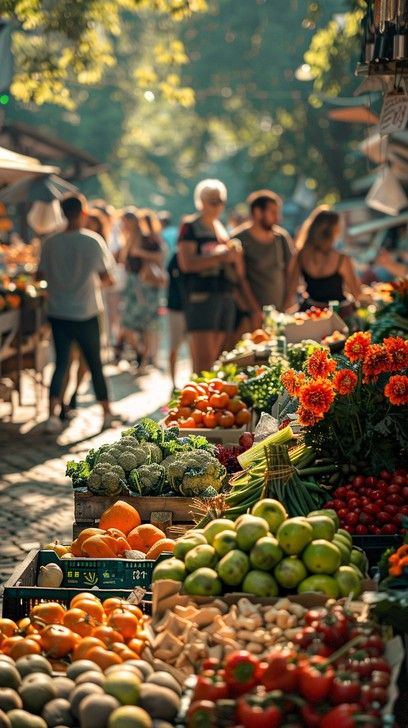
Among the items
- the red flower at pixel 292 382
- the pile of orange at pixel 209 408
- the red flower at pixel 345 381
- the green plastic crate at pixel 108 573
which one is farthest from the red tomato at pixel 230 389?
the green plastic crate at pixel 108 573

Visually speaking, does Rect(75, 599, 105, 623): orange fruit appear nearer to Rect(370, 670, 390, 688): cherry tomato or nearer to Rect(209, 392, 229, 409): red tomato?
Rect(370, 670, 390, 688): cherry tomato

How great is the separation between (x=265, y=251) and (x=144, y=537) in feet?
22.3

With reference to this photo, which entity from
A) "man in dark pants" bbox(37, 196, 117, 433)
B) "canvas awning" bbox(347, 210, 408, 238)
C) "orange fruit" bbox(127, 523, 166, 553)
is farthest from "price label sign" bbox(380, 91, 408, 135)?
"canvas awning" bbox(347, 210, 408, 238)

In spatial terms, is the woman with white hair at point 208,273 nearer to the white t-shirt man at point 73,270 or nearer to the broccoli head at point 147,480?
the white t-shirt man at point 73,270

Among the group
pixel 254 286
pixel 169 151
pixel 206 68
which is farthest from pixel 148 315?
pixel 169 151

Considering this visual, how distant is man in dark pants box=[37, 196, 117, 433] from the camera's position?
11.9m

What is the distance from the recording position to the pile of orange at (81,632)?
4.60 meters

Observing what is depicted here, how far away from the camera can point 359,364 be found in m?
6.29

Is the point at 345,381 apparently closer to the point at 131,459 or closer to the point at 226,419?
the point at 131,459

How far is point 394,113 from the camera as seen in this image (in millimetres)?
7605

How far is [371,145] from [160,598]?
13.0 meters

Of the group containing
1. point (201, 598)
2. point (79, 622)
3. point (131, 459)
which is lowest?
point (79, 622)

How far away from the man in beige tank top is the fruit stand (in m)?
5.44

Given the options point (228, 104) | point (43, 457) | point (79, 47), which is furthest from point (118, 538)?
point (228, 104)
